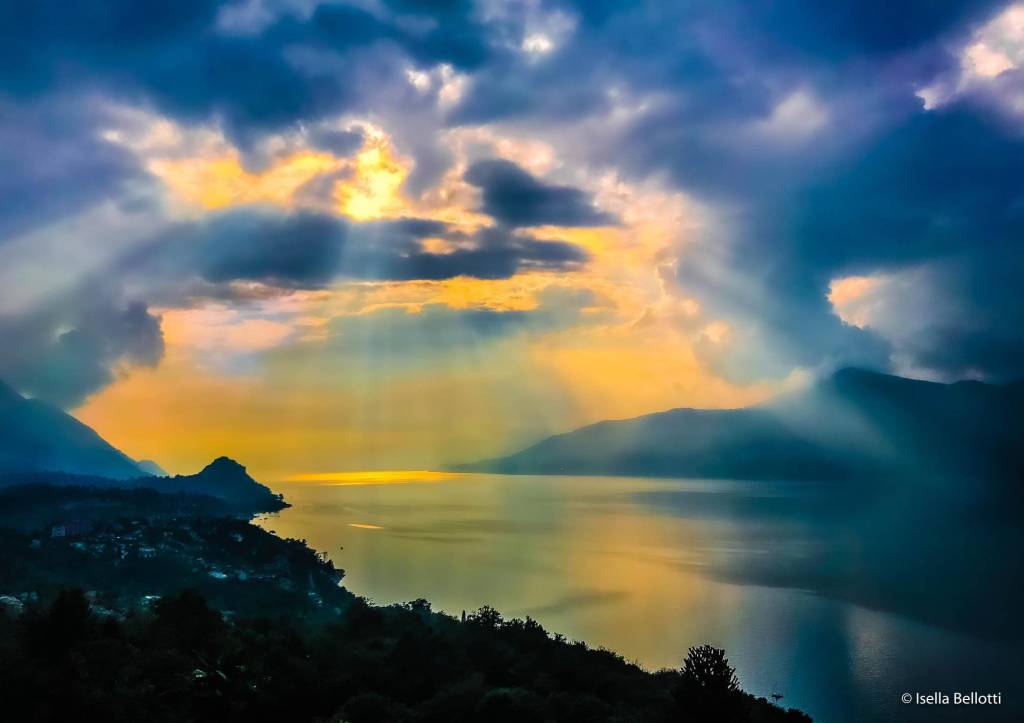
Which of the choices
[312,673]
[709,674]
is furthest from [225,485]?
[709,674]

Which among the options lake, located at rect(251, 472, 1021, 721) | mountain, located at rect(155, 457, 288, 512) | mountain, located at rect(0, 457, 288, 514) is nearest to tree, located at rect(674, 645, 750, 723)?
lake, located at rect(251, 472, 1021, 721)

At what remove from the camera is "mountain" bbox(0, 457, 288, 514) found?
137625mm

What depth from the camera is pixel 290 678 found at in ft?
50.2

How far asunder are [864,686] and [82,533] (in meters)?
62.8

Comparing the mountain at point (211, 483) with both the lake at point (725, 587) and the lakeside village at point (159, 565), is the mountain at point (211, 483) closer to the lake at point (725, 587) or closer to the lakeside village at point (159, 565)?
the lake at point (725, 587)

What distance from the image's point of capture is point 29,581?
38531 mm

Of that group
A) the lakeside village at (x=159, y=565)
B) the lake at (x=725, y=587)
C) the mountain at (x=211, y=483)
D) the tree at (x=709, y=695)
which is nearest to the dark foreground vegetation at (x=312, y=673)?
the tree at (x=709, y=695)

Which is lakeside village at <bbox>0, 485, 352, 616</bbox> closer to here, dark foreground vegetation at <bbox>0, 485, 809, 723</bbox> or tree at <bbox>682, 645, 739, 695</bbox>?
dark foreground vegetation at <bbox>0, 485, 809, 723</bbox>

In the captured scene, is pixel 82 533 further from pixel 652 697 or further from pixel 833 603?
pixel 833 603

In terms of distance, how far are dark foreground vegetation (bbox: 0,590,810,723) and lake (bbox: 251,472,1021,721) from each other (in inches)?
587

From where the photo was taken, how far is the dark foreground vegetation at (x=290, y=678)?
37.1ft

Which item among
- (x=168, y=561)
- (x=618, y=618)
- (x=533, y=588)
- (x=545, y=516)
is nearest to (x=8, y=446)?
(x=545, y=516)

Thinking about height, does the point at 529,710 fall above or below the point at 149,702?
below

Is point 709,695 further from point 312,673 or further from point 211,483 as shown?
point 211,483
